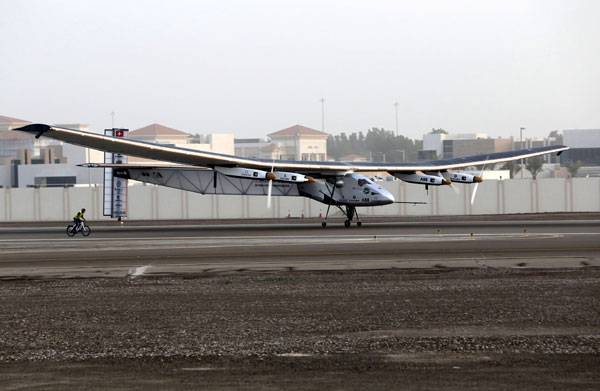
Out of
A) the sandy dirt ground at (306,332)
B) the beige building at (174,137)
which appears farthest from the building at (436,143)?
the sandy dirt ground at (306,332)

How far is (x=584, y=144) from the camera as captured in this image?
116438 millimetres

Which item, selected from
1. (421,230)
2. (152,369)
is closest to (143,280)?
(152,369)

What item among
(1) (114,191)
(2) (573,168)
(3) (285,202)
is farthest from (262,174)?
(2) (573,168)

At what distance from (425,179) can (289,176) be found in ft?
30.5

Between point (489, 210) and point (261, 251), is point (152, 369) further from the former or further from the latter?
point (489, 210)

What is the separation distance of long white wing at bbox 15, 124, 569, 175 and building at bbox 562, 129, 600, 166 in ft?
220

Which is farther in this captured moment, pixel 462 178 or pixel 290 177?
pixel 462 178

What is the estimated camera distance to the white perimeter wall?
64.9 meters

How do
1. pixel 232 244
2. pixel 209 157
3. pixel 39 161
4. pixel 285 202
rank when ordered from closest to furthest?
pixel 232 244, pixel 209 157, pixel 285 202, pixel 39 161

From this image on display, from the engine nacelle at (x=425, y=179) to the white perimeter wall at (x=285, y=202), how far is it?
1564 centimetres

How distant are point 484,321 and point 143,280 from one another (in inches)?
463

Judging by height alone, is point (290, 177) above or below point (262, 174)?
below

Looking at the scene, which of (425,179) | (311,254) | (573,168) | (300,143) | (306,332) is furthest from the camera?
(300,143)

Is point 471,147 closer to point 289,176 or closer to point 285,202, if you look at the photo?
point 285,202
